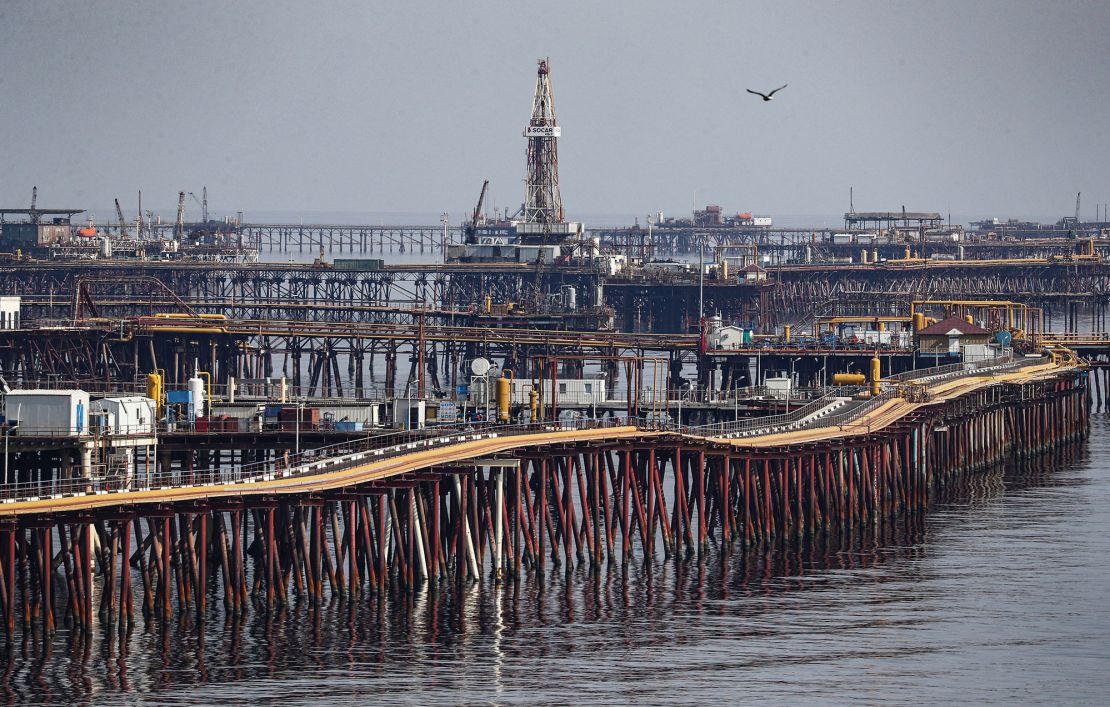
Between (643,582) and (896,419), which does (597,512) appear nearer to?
(643,582)

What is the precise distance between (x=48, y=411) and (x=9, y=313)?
84.5 m

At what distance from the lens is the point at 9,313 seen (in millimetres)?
194125

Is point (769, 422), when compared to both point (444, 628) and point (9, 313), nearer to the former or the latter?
point (444, 628)

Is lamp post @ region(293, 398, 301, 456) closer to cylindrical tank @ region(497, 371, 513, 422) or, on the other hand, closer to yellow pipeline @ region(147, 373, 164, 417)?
yellow pipeline @ region(147, 373, 164, 417)

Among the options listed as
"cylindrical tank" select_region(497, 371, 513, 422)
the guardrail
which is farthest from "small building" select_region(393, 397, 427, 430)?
the guardrail

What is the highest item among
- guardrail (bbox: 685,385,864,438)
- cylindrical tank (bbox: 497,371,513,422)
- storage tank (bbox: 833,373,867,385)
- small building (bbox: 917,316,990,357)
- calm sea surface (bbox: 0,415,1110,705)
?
small building (bbox: 917,316,990,357)

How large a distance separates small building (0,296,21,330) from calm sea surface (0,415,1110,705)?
91.2 m

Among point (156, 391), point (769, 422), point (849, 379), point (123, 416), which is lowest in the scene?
point (769, 422)

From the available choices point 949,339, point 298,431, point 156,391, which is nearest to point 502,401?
point 298,431

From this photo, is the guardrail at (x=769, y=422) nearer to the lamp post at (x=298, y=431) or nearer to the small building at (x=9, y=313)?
the lamp post at (x=298, y=431)

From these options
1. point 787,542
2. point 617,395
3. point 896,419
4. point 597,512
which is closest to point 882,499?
point 896,419

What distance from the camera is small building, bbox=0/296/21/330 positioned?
191125mm

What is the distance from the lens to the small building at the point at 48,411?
11181 cm

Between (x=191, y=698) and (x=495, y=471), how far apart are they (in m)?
28.1
